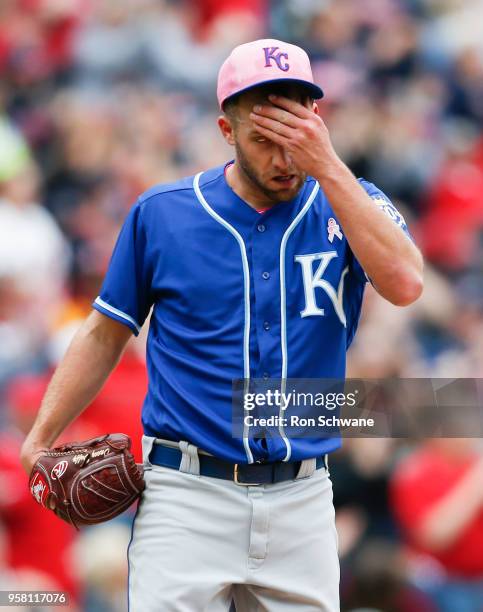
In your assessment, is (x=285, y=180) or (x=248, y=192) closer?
(x=285, y=180)

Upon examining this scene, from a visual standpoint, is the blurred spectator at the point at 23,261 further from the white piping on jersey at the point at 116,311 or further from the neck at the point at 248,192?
the neck at the point at 248,192

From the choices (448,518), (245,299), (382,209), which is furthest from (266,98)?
(448,518)

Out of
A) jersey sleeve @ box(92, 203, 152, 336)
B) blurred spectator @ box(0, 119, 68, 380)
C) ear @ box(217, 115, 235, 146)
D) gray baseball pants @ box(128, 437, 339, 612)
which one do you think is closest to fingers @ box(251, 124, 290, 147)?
ear @ box(217, 115, 235, 146)

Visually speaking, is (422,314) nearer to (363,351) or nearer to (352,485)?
(363,351)

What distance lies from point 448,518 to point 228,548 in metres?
2.39

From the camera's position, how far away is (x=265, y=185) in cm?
331

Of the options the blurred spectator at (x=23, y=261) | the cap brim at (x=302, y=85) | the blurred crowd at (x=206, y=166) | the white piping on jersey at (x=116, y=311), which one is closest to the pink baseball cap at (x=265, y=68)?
the cap brim at (x=302, y=85)

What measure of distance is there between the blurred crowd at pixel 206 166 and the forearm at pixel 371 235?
2.43 m

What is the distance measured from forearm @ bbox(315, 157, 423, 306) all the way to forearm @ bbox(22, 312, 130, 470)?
800 millimetres

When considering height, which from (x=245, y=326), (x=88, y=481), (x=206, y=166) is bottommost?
(x=88, y=481)

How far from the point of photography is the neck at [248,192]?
3406mm

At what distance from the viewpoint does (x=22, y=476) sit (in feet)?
16.7

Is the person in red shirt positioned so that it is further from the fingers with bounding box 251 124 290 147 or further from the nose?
the fingers with bounding box 251 124 290 147

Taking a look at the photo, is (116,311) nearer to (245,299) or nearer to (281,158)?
(245,299)
